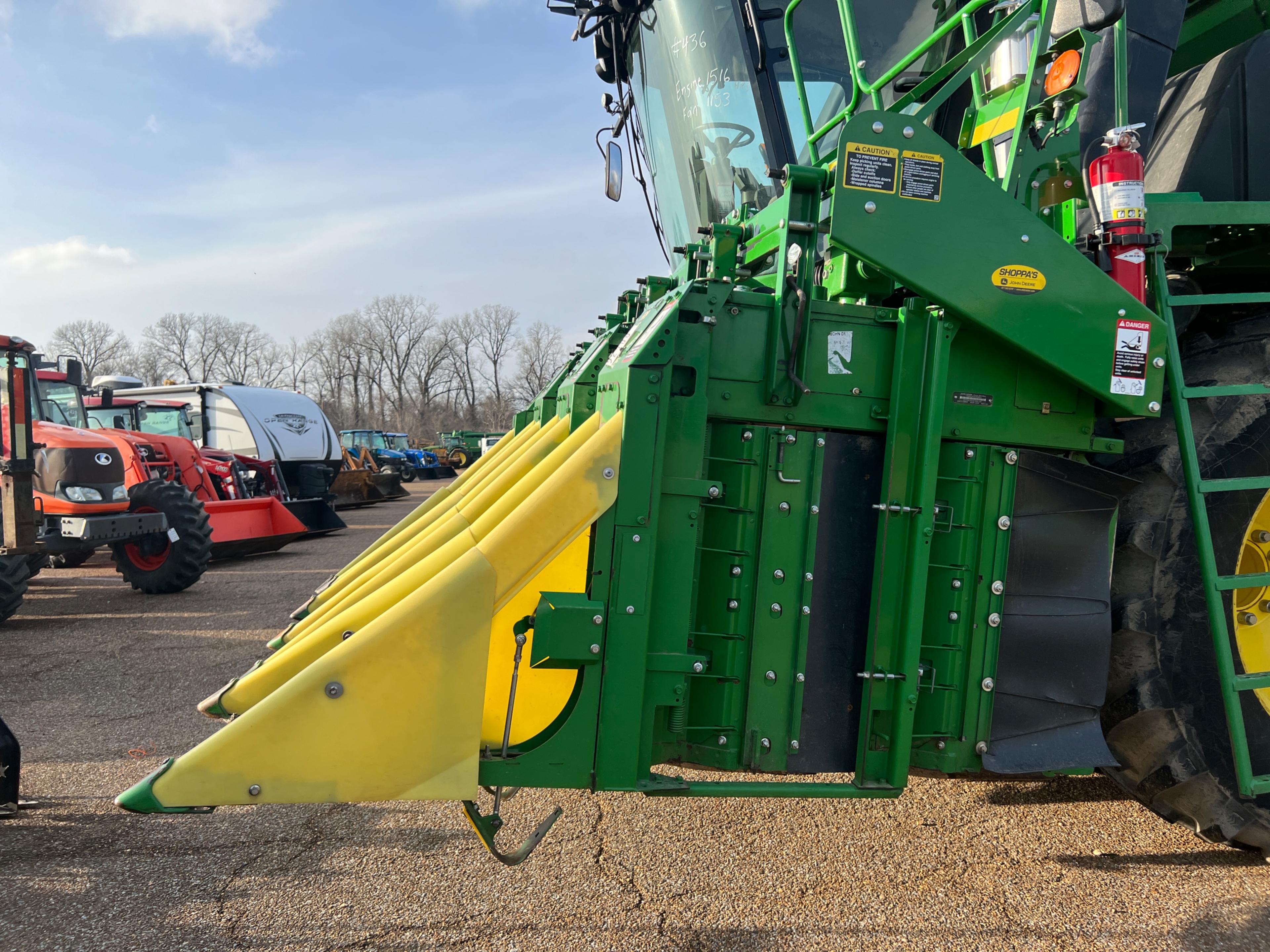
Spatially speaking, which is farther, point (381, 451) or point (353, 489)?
point (381, 451)

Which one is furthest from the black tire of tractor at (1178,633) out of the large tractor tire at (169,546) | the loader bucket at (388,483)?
the loader bucket at (388,483)

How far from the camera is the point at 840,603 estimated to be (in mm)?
2393

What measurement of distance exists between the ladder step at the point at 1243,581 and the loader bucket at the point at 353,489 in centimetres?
1885

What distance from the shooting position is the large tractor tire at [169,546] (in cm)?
824

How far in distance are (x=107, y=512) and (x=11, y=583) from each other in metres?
1.52

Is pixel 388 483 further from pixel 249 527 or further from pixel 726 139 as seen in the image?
pixel 726 139

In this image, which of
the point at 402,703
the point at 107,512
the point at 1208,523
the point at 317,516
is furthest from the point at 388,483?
the point at 1208,523

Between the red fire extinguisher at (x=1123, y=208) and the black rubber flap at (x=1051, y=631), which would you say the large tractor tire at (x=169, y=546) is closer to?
the black rubber flap at (x=1051, y=631)

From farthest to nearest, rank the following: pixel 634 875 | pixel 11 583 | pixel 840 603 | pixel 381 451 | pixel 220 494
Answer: pixel 381 451 < pixel 220 494 < pixel 11 583 < pixel 634 875 < pixel 840 603

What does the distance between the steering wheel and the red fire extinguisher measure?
5.17ft

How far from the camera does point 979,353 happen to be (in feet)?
7.80

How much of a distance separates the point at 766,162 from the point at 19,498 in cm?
671

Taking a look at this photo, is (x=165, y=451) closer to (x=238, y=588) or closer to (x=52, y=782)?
(x=238, y=588)

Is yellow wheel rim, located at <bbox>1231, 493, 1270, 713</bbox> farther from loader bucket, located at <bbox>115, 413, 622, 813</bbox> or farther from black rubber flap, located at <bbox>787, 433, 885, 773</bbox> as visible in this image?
loader bucket, located at <bbox>115, 413, 622, 813</bbox>
